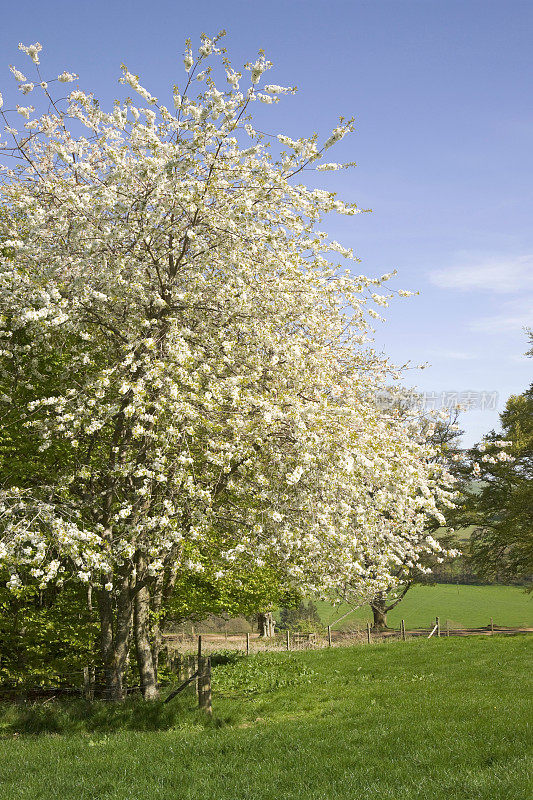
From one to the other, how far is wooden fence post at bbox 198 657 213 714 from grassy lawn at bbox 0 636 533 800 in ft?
1.31

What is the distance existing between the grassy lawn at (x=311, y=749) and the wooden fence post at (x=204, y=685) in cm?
40

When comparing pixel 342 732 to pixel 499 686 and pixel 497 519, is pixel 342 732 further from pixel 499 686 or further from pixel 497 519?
pixel 497 519

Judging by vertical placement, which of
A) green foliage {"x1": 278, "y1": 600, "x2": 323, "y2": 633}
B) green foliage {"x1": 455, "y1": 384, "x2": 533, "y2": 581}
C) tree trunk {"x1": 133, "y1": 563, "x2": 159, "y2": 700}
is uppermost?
green foliage {"x1": 455, "y1": 384, "x2": 533, "y2": 581}

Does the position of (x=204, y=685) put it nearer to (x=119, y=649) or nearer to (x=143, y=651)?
(x=143, y=651)

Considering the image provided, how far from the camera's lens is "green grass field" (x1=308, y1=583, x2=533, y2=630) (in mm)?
57650

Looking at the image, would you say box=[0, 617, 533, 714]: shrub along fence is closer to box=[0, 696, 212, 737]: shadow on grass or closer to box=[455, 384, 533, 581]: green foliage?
box=[0, 696, 212, 737]: shadow on grass

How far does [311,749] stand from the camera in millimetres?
9977

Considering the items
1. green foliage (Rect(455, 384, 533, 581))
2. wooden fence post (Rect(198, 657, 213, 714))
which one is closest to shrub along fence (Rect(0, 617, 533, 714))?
wooden fence post (Rect(198, 657, 213, 714))

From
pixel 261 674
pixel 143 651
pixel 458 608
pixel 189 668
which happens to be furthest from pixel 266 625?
pixel 458 608

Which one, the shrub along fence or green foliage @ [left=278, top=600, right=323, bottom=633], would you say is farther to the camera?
green foliage @ [left=278, top=600, right=323, bottom=633]

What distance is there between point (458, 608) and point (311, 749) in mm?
63063

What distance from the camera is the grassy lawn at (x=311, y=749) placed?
8008mm

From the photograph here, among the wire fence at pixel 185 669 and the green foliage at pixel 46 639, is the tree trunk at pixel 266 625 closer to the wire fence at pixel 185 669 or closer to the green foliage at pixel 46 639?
the wire fence at pixel 185 669

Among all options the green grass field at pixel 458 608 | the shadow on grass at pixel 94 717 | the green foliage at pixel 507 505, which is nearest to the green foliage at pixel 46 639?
the shadow on grass at pixel 94 717
